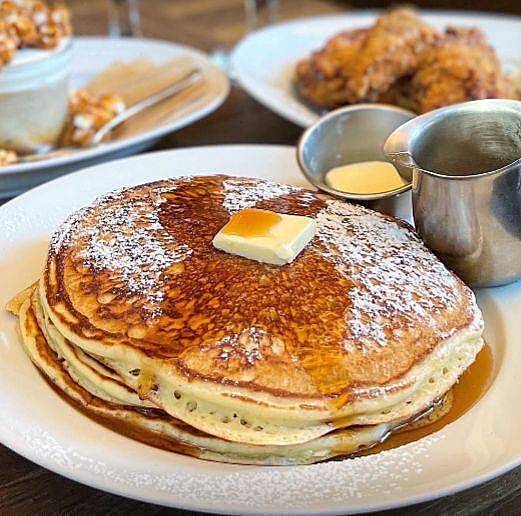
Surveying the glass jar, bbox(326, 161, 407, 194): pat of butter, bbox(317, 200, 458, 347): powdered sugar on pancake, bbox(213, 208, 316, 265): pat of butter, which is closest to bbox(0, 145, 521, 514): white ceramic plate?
bbox(317, 200, 458, 347): powdered sugar on pancake

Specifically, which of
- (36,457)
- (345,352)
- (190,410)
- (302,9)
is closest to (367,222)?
(345,352)

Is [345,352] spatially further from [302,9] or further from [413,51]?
[302,9]

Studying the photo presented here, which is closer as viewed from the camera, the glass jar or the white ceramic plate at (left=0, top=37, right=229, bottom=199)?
the white ceramic plate at (left=0, top=37, right=229, bottom=199)

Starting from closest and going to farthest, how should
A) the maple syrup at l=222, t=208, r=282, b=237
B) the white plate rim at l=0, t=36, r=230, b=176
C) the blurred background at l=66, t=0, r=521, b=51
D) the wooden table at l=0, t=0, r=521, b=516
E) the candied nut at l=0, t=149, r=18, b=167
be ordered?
the wooden table at l=0, t=0, r=521, b=516
the maple syrup at l=222, t=208, r=282, b=237
the white plate rim at l=0, t=36, r=230, b=176
the candied nut at l=0, t=149, r=18, b=167
the blurred background at l=66, t=0, r=521, b=51

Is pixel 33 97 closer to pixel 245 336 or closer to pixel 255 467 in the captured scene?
pixel 245 336

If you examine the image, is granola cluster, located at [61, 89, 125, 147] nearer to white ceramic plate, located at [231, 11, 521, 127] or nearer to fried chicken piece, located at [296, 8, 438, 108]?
white ceramic plate, located at [231, 11, 521, 127]
